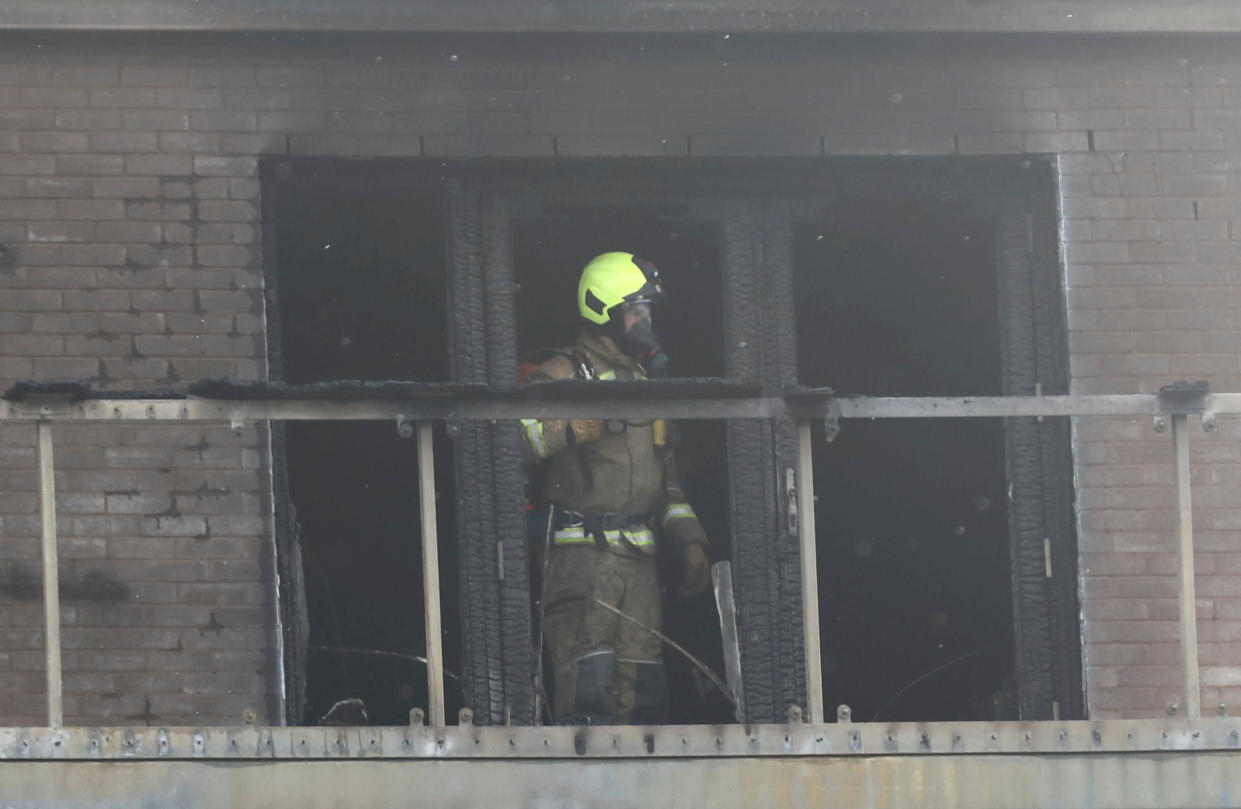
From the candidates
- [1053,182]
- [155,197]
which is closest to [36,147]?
[155,197]

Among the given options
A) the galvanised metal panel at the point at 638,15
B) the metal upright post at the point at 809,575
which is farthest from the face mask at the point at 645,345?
the metal upright post at the point at 809,575

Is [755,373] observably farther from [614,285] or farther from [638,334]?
[614,285]

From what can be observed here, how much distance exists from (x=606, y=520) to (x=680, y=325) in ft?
5.19

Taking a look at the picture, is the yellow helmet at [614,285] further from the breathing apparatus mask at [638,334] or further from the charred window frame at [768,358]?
the charred window frame at [768,358]

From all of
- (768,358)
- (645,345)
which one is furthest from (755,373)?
(645,345)

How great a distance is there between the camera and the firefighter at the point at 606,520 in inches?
245

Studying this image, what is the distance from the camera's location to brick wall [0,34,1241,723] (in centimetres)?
625

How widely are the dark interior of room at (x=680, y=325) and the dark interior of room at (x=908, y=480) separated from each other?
0.43 meters

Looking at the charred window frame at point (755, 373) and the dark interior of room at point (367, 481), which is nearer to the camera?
the charred window frame at point (755, 373)

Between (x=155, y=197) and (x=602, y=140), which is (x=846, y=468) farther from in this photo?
(x=155, y=197)

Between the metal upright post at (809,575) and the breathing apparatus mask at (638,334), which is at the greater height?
the breathing apparatus mask at (638,334)

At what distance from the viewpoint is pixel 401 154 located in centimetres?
648

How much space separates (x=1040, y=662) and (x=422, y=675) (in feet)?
8.53

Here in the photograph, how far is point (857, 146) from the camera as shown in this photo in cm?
664
